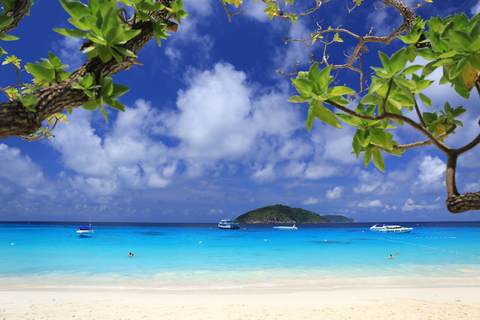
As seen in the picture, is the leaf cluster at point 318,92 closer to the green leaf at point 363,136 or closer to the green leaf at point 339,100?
the green leaf at point 339,100

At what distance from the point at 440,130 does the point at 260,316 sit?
6.86m

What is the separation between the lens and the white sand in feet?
22.6

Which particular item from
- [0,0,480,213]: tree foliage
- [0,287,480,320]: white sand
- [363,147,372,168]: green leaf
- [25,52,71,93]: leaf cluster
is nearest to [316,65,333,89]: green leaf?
[0,0,480,213]: tree foliage

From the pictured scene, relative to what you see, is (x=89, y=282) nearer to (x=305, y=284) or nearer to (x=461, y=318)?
(x=305, y=284)

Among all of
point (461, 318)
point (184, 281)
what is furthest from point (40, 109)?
point (184, 281)

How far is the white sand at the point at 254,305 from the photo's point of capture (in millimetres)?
6902

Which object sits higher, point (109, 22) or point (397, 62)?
point (109, 22)

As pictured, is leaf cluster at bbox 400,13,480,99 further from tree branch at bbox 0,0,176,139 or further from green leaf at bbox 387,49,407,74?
tree branch at bbox 0,0,176,139

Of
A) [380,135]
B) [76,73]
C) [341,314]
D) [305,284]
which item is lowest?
[305,284]

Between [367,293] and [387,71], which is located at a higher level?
[387,71]

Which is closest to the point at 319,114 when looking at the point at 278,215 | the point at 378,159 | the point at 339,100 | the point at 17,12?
the point at 339,100

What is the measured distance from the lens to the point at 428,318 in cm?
652

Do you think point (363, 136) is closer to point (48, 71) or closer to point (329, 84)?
point (329, 84)

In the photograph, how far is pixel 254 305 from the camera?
7996 mm
